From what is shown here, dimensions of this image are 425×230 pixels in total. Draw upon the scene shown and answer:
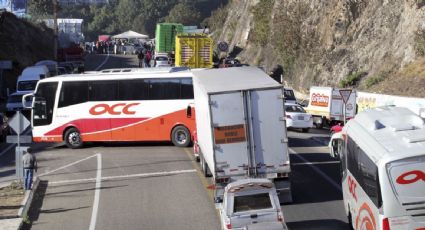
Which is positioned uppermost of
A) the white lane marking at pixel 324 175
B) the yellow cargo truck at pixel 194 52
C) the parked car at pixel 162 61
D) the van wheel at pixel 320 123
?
the yellow cargo truck at pixel 194 52

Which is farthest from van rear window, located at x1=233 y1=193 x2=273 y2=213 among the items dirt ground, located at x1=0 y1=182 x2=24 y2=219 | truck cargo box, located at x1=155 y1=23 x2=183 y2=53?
truck cargo box, located at x1=155 y1=23 x2=183 y2=53

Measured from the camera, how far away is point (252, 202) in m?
15.6

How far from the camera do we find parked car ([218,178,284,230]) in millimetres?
15180

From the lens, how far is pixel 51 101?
1267 inches

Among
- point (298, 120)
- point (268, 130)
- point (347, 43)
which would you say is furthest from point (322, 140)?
point (347, 43)

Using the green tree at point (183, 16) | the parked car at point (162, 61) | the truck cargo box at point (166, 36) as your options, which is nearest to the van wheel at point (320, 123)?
the parked car at point (162, 61)

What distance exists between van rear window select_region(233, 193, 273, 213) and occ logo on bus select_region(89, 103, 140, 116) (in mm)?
16182

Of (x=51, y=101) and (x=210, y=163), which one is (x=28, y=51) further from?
(x=210, y=163)

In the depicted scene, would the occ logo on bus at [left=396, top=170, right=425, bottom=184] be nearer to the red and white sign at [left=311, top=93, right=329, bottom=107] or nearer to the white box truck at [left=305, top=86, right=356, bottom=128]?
the white box truck at [left=305, top=86, right=356, bottom=128]

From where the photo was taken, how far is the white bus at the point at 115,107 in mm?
31000

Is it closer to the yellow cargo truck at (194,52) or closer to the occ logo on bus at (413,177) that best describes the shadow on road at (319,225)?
the occ logo on bus at (413,177)

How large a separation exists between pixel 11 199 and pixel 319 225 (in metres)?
9.43

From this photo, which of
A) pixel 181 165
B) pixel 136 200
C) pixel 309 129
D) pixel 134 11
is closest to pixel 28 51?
pixel 309 129

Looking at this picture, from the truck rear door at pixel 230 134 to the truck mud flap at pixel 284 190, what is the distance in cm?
114
